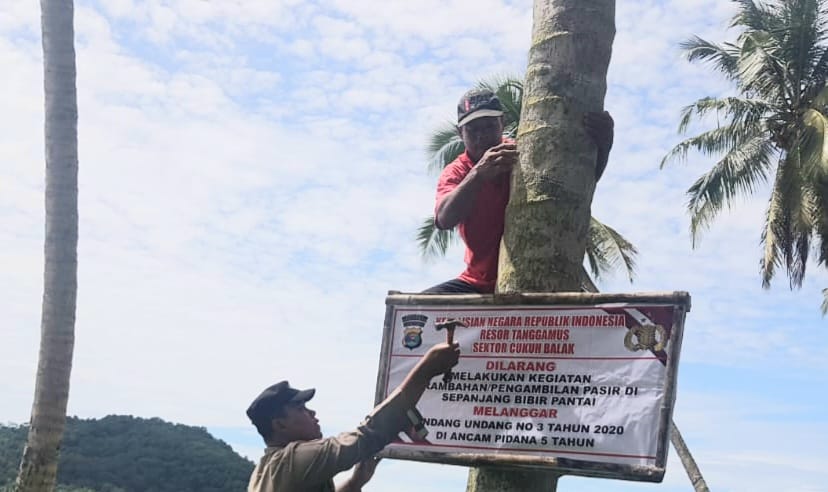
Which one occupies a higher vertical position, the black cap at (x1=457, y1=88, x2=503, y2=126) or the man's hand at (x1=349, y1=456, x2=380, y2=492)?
the black cap at (x1=457, y1=88, x2=503, y2=126)

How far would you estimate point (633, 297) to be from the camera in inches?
140

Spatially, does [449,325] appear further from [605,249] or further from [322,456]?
[605,249]

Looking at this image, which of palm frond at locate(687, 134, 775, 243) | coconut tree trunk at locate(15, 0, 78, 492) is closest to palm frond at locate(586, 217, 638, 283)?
palm frond at locate(687, 134, 775, 243)

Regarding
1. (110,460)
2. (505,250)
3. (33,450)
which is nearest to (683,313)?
(505,250)

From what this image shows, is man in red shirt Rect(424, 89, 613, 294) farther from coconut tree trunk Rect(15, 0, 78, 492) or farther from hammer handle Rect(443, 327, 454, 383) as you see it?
coconut tree trunk Rect(15, 0, 78, 492)

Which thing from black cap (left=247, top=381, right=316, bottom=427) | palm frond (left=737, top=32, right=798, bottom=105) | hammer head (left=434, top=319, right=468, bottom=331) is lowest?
black cap (left=247, top=381, right=316, bottom=427)

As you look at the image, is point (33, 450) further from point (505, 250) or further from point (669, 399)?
point (669, 399)

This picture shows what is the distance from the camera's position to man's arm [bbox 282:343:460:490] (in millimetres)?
3572

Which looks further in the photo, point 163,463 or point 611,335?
point 163,463

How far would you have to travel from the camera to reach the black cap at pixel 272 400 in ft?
12.8

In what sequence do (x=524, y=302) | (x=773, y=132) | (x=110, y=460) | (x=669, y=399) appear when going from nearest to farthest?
(x=669, y=399) < (x=524, y=302) < (x=773, y=132) < (x=110, y=460)

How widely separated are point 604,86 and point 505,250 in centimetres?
80

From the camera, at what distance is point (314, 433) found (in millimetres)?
3922

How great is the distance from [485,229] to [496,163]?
36 cm
